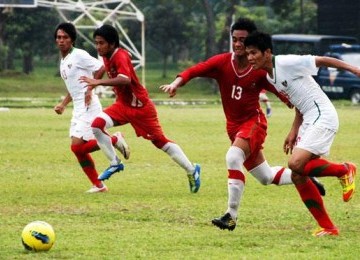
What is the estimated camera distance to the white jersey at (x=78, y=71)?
14445 millimetres

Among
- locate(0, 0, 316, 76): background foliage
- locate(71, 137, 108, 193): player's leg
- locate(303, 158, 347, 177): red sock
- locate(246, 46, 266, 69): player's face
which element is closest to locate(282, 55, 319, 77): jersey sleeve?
locate(246, 46, 266, 69): player's face

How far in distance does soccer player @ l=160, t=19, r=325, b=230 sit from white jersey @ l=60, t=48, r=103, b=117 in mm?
3638

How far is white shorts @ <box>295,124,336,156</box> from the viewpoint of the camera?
33.0 ft

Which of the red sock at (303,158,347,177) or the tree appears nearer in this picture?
the red sock at (303,158,347,177)

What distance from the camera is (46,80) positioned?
2394 inches

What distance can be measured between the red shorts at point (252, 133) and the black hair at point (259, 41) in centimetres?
113

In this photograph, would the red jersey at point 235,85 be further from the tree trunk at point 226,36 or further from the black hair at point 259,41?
the tree trunk at point 226,36

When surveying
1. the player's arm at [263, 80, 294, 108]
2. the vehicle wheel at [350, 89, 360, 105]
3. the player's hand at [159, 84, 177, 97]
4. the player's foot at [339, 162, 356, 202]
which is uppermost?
the player's hand at [159, 84, 177, 97]

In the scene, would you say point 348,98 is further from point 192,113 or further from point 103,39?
point 103,39

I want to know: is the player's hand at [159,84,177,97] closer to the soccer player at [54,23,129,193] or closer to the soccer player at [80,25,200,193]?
the soccer player at [80,25,200,193]

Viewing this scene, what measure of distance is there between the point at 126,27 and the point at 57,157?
52759mm

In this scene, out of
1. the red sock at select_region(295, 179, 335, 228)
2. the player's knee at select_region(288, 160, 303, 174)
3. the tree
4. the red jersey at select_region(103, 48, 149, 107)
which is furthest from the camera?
the tree

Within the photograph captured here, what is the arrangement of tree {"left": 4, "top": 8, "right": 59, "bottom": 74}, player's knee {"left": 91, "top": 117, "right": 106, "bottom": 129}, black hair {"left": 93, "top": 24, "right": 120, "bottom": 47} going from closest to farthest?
black hair {"left": 93, "top": 24, "right": 120, "bottom": 47} < player's knee {"left": 91, "top": 117, "right": 106, "bottom": 129} < tree {"left": 4, "top": 8, "right": 59, "bottom": 74}

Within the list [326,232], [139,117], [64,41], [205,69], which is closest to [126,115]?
[139,117]
